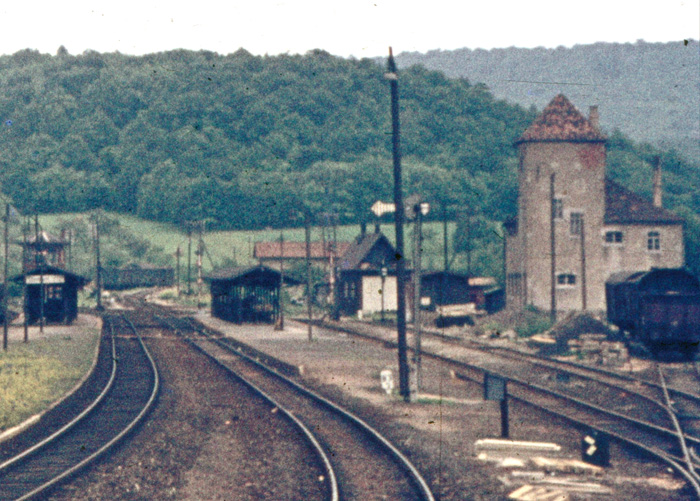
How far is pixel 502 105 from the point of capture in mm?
103750

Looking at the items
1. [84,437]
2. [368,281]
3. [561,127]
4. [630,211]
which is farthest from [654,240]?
[84,437]

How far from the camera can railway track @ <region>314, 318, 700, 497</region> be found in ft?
53.7

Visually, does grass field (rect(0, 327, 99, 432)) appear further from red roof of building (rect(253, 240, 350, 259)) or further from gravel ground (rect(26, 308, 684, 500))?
red roof of building (rect(253, 240, 350, 259))

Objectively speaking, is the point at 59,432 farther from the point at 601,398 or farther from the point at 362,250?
the point at 362,250

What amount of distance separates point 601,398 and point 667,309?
45.3ft

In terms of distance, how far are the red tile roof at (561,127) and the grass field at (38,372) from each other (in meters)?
32.2

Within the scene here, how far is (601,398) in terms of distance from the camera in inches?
916

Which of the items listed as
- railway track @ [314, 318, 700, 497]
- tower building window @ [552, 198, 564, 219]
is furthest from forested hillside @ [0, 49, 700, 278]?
railway track @ [314, 318, 700, 497]

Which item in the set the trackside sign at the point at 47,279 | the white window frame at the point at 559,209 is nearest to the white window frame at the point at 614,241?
the white window frame at the point at 559,209

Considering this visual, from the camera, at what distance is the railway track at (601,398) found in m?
16.4

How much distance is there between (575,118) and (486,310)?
1639cm

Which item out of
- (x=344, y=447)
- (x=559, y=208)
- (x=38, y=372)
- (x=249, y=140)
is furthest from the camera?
(x=249, y=140)

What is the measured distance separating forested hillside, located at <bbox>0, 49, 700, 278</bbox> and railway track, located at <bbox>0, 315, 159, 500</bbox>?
7737 cm

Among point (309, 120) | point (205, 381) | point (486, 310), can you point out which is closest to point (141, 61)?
point (309, 120)
